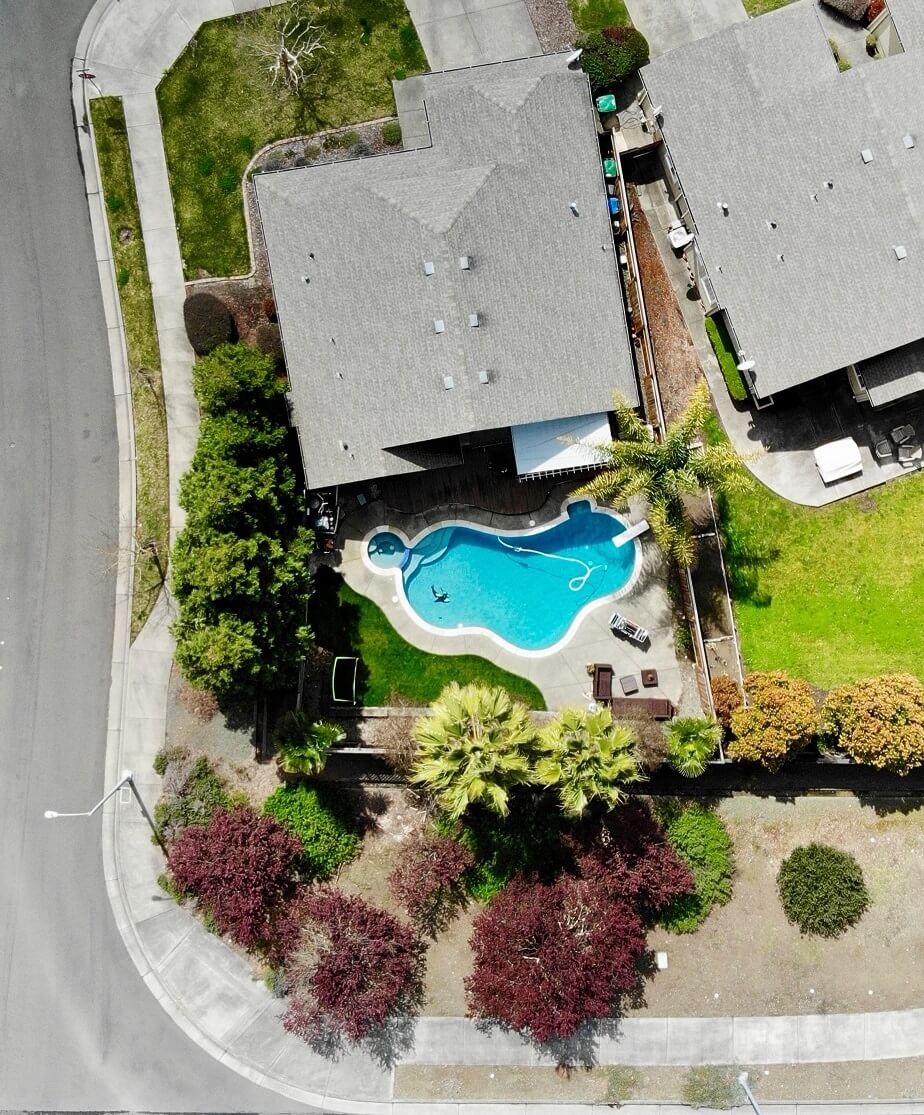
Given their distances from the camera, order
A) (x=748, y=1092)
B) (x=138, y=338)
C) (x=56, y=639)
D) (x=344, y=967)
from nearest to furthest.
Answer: (x=344, y=967) < (x=748, y=1092) < (x=56, y=639) < (x=138, y=338)

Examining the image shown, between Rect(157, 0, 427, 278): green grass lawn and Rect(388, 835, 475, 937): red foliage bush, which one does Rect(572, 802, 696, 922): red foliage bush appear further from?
Rect(157, 0, 427, 278): green grass lawn

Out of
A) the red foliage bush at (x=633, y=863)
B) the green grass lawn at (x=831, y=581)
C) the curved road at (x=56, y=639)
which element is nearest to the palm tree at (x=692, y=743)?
the red foliage bush at (x=633, y=863)

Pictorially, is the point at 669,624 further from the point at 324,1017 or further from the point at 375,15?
the point at 375,15

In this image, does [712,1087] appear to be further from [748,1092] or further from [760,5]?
[760,5]

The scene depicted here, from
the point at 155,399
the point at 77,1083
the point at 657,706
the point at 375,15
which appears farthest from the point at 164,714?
the point at 375,15

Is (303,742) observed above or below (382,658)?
below

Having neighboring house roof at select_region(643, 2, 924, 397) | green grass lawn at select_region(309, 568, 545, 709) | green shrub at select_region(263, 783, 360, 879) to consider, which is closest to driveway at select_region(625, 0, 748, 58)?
neighboring house roof at select_region(643, 2, 924, 397)

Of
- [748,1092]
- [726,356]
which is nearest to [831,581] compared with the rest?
[726,356]
